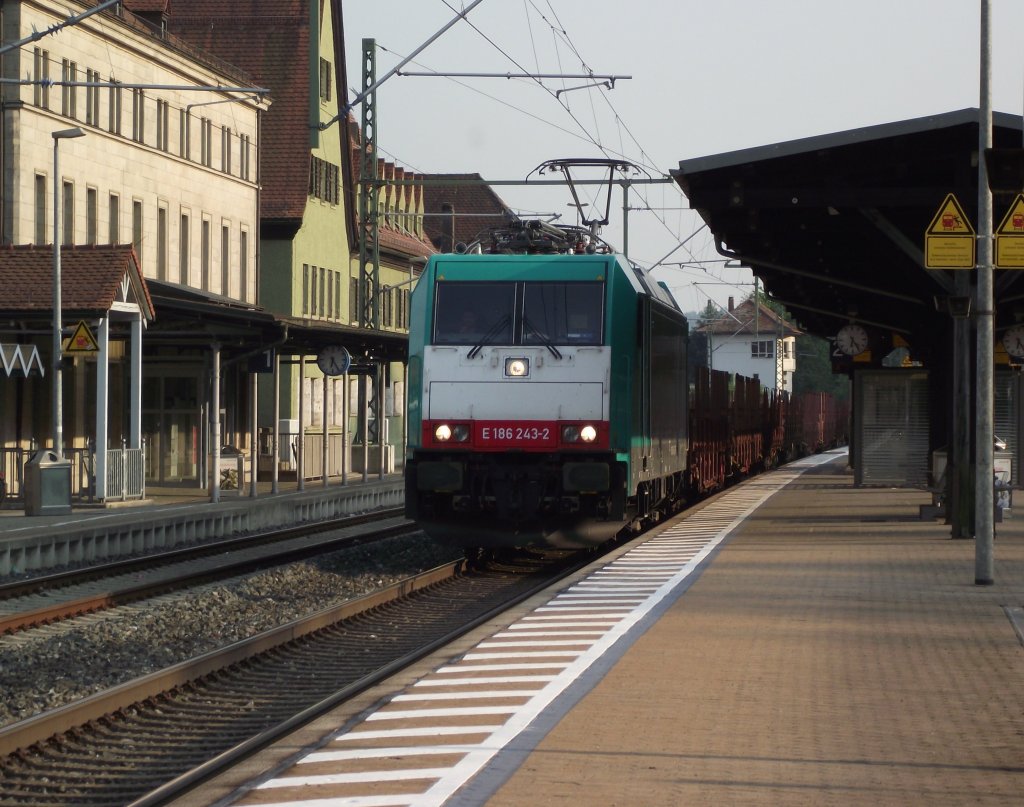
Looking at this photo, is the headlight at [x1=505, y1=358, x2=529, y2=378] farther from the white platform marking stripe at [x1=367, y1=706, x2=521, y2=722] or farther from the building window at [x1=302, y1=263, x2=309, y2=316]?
the building window at [x1=302, y1=263, x2=309, y2=316]

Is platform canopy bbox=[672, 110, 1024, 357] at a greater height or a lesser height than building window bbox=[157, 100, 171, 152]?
lesser

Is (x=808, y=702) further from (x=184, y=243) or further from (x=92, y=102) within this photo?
(x=184, y=243)

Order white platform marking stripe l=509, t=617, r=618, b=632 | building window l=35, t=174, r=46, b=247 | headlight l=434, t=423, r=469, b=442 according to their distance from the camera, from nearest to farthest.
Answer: white platform marking stripe l=509, t=617, r=618, b=632 < headlight l=434, t=423, r=469, b=442 < building window l=35, t=174, r=46, b=247

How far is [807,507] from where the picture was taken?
2952cm

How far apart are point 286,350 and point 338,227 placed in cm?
2178

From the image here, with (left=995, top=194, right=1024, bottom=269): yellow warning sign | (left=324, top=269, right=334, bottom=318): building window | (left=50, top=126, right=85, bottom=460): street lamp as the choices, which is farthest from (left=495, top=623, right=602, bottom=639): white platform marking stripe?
(left=324, top=269, right=334, bottom=318): building window

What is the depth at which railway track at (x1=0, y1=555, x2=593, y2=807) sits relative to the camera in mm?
8766

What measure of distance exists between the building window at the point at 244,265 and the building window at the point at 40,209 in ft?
40.5

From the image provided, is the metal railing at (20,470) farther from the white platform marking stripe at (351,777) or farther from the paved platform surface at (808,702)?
the white platform marking stripe at (351,777)

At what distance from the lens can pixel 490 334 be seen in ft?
62.4

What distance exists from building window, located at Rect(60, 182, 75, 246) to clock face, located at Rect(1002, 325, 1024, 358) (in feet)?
67.5

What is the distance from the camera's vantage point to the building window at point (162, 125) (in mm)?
45062

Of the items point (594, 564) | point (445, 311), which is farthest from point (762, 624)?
point (445, 311)

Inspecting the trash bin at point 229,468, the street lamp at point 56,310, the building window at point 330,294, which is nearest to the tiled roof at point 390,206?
the building window at point 330,294
